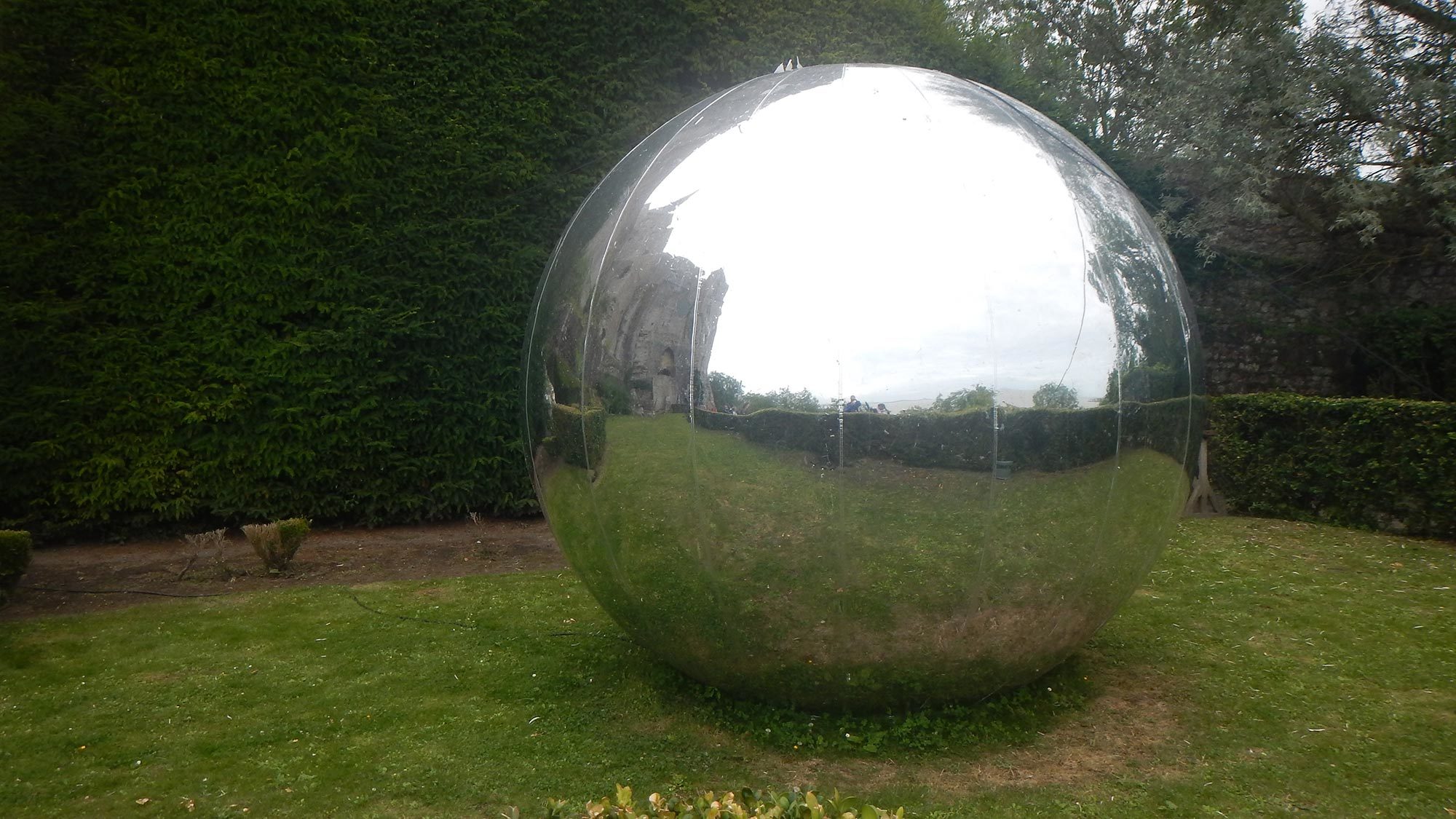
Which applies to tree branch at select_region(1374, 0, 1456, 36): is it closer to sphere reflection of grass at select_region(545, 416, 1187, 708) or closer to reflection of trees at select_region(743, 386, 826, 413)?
sphere reflection of grass at select_region(545, 416, 1187, 708)

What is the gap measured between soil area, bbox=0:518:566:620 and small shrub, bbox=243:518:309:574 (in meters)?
0.12

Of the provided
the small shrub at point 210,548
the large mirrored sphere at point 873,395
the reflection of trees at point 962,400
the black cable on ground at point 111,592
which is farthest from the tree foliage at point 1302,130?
the black cable on ground at point 111,592

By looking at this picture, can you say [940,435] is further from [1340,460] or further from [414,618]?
[1340,460]

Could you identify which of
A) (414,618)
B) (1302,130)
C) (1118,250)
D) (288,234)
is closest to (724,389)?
(1118,250)

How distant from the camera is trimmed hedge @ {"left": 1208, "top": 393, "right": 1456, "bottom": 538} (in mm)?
9555

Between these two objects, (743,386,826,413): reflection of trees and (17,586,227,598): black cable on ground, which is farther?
(17,586,227,598): black cable on ground

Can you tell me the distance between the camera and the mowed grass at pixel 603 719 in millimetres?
4418

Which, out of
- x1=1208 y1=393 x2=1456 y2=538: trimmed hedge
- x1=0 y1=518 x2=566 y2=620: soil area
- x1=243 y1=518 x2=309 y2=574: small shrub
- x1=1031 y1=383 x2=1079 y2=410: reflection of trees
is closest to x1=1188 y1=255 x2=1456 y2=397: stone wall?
x1=1208 y1=393 x2=1456 y2=538: trimmed hedge

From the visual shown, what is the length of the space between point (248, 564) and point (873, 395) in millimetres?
7574

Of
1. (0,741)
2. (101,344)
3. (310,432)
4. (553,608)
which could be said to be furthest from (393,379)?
(0,741)

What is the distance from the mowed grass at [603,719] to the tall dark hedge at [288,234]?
101 inches

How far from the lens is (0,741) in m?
5.18

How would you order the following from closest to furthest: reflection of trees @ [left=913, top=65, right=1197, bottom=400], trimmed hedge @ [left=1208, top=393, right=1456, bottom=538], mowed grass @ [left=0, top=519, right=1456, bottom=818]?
reflection of trees @ [left=913, top=65, right=1197, bottom=400] → mowed grass @ [left=0, top=519, right=1456, bottom=818] → trimmed hedge @ [left=1208, top=393, right=1456, bottom=538]

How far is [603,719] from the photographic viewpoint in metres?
5.21
